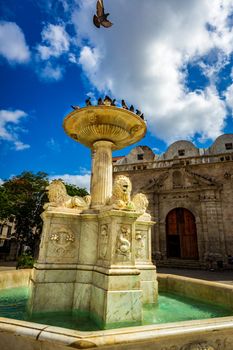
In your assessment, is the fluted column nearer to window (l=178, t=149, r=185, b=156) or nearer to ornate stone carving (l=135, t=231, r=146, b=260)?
ornate stone carving (l=135, t=231, r=146, b=260)

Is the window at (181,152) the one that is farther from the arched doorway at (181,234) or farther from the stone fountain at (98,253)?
the stone fountain at (98,253)

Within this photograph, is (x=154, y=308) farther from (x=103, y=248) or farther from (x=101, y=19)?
(x=101, y=19)

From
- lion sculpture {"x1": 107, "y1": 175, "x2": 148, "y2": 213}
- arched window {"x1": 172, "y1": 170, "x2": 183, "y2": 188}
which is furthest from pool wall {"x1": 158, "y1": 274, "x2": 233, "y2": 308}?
arched window {"x1": 172, "y1": 170, "x2": 183, "y2": 188}

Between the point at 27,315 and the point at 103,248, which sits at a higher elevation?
the point at 103,248

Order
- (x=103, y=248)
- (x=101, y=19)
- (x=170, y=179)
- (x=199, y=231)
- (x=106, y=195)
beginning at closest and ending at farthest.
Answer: (x=103, y=248)
(x=106, y=195)
(x=101, y=19)
(x=199, y=231)
(x=170, y=179)

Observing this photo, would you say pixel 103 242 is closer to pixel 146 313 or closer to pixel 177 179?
pixel 146 313

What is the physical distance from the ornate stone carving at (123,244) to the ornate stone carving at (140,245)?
1.08 meters

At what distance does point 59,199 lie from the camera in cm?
474

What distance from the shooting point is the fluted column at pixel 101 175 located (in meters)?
5.34

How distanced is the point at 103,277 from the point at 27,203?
67.4 feet

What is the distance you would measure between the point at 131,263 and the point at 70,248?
1363 mm

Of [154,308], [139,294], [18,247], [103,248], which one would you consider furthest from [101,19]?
[18,247]

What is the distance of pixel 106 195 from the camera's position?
537cm

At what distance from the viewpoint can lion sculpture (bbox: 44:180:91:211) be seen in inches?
183
